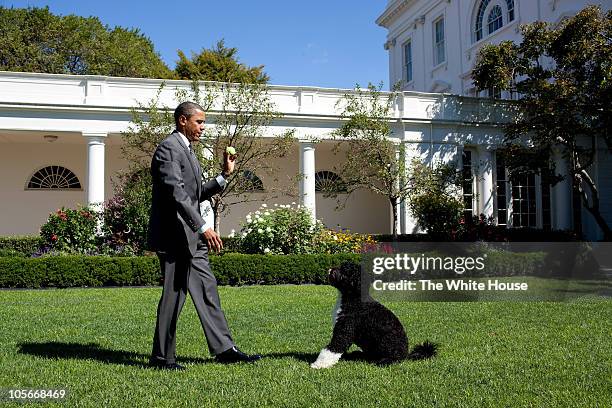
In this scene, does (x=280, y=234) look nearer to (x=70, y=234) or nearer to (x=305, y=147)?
(x=70, y=234)

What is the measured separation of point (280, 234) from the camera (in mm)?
14391

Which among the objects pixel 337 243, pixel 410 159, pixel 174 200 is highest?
pixel 410 159

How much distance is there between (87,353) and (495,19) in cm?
2522

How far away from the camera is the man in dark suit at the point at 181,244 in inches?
169

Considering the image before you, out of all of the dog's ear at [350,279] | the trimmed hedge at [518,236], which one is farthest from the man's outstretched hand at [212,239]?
the trimmed hedge at [518,236]

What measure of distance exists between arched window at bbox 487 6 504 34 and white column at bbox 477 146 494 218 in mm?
7691

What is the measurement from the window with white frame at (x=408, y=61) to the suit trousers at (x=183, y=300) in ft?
95.8

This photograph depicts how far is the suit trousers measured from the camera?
4.37 meters

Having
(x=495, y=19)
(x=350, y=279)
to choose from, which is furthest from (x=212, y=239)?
(x=495, y=19)

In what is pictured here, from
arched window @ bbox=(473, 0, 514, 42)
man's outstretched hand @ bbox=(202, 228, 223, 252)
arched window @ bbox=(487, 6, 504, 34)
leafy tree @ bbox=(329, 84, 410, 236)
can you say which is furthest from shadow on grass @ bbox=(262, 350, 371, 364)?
arched window @ bbox=(487, 6, 504, 34)

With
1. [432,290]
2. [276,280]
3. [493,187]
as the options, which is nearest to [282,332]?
[432,290]

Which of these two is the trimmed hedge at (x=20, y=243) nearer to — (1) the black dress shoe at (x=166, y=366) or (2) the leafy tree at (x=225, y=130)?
(2) the leafy tree at (x=225, y=130)

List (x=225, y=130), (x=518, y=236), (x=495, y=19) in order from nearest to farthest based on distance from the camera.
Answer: (x=225, y=130) < (x=518, y=236) < (x=495, y=19)

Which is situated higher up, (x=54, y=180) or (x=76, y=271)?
(x=54, y=180)
